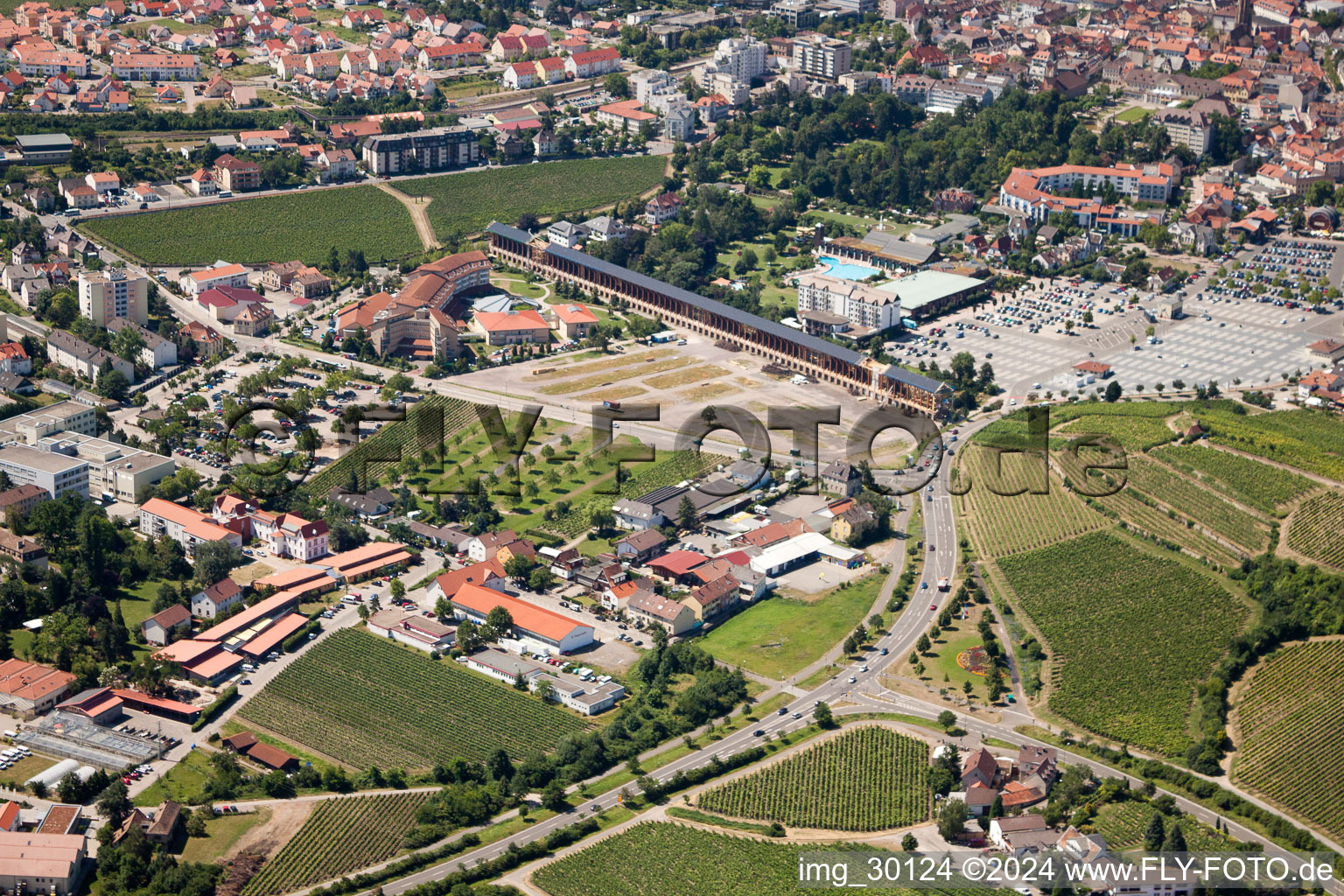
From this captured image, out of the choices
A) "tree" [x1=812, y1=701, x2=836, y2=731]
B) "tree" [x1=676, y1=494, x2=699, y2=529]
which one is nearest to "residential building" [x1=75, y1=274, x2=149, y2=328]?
"tree" [x1=676, y1=494, x2=699, y2=529]

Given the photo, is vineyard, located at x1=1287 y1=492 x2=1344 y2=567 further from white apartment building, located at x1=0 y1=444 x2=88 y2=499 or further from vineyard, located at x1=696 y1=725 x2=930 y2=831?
white apartment building, located at x1=0 y1=444 x2=88 y2=499

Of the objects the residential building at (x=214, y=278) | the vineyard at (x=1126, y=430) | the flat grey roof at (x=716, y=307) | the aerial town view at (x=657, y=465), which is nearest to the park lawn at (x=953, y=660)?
the aerial town view at (x=657, y=465)

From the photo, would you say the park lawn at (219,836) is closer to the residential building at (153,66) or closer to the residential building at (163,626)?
the residential building at (163,626)

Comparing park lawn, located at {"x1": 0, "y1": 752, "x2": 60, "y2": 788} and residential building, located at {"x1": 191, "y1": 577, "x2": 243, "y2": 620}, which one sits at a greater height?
residential building, located at {"x1": 191, "y1": 577, "x2": 243, "y2": 620}

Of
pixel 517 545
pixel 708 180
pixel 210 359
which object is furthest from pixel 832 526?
pixel 708 180

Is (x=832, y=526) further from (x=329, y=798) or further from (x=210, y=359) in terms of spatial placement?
(x=210, y=359)

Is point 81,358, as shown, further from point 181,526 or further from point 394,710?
point 394,710

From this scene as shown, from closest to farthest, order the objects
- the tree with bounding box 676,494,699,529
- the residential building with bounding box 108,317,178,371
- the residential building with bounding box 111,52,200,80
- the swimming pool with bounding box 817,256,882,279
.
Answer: the tree with bounding box 676,494,699,529
the residential building with bounding box 108,317,178,371
the swimming pool with bounding box 817,256,882,279
the residential building with bounding box 111,52,200,80
